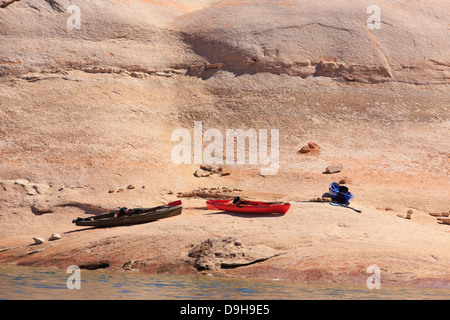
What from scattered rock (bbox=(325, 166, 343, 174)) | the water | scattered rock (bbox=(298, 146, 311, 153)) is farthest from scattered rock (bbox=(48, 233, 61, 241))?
scattered rock (bbox=(298, 146, 311, 153))

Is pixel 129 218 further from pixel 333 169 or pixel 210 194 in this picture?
pixel 333 169

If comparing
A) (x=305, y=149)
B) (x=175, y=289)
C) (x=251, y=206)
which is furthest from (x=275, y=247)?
(x=305, y=149)

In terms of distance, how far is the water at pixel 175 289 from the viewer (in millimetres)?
11188

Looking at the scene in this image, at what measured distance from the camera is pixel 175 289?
12.0 m

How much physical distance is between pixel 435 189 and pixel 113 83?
568 inches

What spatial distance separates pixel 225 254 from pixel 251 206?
3.08 metres

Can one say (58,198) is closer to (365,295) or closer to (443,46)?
(365,295)

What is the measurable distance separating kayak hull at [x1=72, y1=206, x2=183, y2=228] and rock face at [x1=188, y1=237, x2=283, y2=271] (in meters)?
3.00

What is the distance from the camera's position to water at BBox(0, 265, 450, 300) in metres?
11.2

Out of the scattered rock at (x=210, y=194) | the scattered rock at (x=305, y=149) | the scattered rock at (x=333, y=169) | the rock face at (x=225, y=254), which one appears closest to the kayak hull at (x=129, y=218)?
the scattered rock at (x=210, y=194)

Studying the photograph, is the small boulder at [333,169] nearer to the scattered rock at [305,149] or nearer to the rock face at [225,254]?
the scattered rock at [305,149]

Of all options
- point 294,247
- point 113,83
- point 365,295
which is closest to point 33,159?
point 113,83

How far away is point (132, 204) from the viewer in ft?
64.3

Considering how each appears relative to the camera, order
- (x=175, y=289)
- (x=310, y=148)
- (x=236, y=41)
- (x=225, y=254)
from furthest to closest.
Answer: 1. (x=236, y=41)
2. (x=310, y=148)
3. (x=225, y=254)
4. (x=175, y=289)
